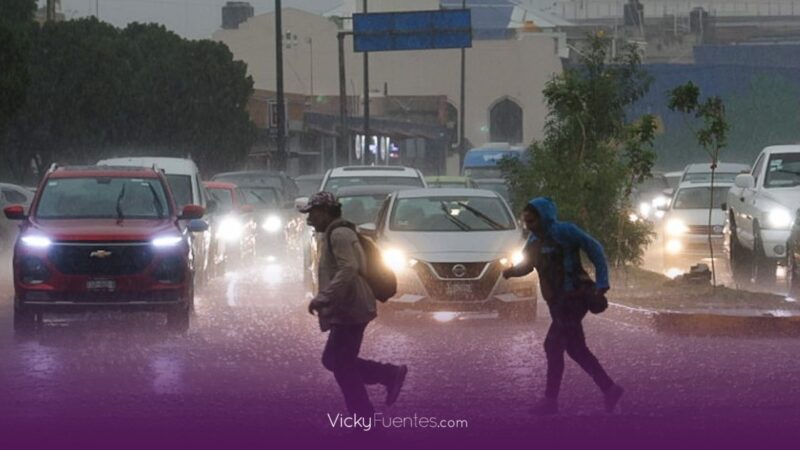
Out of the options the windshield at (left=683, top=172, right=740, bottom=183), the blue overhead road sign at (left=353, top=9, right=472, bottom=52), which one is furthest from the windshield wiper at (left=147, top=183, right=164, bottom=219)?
the blue overhead road sign at (left=353, top=9, right=472, bottom=52)

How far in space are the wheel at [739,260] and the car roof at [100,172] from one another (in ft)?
34.5

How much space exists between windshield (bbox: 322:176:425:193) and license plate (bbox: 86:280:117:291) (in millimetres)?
10488

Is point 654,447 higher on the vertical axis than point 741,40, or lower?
lower

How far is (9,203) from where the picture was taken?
39.2 m


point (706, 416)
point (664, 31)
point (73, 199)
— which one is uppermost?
point (664, 31)

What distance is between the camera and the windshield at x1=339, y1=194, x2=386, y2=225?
25.5 metres

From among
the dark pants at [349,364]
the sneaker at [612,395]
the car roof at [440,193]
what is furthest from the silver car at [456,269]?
the dark pants at [349,364]

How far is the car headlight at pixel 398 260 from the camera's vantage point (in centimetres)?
2033

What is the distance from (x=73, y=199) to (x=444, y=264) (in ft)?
14.1

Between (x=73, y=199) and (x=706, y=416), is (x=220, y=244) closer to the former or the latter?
(x=73, y=199)

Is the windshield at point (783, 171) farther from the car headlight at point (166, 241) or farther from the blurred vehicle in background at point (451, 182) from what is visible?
the blurred vehicle in background at point (451, 182)

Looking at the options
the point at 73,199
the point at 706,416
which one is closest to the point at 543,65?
the point at 73,199

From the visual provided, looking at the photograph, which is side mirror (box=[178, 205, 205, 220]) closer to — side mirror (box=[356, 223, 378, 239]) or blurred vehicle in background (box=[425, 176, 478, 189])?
side mirror (box=[356, 223, 378, 239])

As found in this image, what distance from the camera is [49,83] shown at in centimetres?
6962
